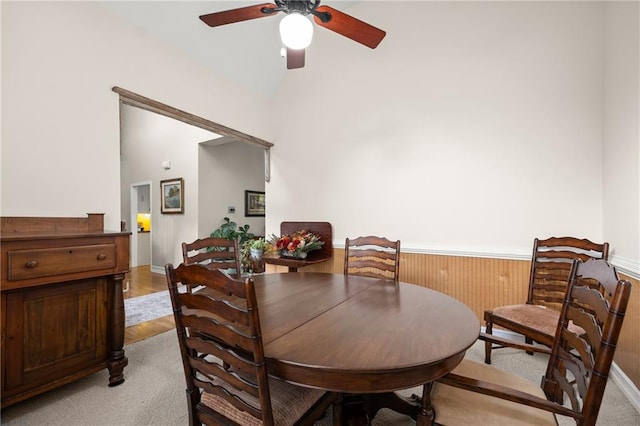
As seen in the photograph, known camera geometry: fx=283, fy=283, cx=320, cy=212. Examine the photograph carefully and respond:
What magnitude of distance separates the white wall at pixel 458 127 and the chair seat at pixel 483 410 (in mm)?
1919

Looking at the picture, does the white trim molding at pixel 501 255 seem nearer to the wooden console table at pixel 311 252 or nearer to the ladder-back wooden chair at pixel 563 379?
the wooden console table at pixel 311 252

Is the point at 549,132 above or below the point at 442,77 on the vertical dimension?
below

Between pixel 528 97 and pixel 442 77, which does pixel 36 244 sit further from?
pixel 528 97

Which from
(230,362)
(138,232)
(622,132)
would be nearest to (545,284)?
(622,132)

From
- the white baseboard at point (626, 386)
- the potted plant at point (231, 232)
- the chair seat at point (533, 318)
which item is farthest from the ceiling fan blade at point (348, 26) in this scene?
the potted plant at point (231, 232)

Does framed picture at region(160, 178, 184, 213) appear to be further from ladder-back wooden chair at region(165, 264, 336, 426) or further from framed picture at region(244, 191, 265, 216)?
ladder-back wooden chair at region(165, 264, 336, 426)

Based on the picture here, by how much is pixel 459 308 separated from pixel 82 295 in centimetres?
227

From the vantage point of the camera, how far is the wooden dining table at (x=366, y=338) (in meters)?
0.88

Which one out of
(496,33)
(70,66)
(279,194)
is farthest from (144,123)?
(496,33)

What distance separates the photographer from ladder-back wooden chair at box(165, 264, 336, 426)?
2.85 ft

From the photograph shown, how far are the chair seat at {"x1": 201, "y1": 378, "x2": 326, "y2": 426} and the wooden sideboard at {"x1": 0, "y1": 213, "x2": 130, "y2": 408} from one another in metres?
1.23

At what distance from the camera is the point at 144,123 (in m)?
6.16

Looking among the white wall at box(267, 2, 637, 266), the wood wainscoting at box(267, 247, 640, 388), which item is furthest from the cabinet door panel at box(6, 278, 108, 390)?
the wood wainscoting at box(267, 247, 640, 388)

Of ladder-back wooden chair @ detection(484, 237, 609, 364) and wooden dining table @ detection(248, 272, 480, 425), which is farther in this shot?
ladder-back wooden chair @ detection(484, 237, 609, 364)
